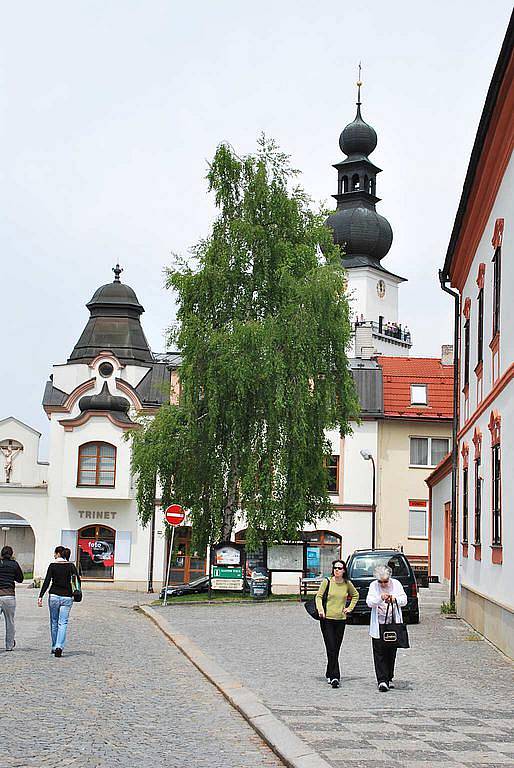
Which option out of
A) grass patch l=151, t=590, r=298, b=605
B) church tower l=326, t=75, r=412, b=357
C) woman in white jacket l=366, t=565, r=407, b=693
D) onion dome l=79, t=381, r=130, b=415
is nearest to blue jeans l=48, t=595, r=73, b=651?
woman in white jacket l=366, t=565, r=407, b=693

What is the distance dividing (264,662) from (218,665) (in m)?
0.86

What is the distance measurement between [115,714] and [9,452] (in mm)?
50842

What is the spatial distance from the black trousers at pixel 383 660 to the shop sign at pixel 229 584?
22.2 meters

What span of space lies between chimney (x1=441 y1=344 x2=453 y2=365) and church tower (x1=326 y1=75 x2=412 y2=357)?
124ft

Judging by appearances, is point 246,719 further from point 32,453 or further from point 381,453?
point 32,453

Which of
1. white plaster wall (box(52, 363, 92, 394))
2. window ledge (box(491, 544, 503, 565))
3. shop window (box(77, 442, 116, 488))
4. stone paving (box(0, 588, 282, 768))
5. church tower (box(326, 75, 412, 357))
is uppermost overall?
church tower (box(326, 75, 412, 357))

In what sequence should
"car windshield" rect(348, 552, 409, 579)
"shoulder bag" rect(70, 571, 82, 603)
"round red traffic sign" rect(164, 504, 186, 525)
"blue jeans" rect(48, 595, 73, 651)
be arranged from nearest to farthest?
"blue jeans" rect(48, 595, 73, 651), "shoulder bag" rect(70, 571, 82, 603), "car windshield" rect(348, 552, 409, 579), "round red traffic sign" rect(164, 504, 186, 525)

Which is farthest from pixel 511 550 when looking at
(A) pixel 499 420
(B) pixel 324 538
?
(B) pixel 324 538

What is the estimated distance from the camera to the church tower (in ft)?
348

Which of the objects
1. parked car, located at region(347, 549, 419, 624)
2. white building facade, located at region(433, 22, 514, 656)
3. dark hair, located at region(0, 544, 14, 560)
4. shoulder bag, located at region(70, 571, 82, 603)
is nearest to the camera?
shoulder bag, located at region(70, 571, 82, 603)

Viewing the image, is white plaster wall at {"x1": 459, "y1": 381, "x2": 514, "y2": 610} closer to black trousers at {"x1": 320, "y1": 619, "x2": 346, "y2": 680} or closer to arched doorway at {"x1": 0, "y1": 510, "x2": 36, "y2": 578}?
black trousers at {"x1": 320, "y1": 619, "x2": 346, "y2": 680}

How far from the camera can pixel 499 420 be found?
64.6 feet

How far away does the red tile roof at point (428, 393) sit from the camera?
55812mm

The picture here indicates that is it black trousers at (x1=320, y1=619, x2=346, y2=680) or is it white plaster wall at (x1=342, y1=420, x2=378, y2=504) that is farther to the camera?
white plaster wall at (x1=342, y1=420, x2=378, y2=504)
